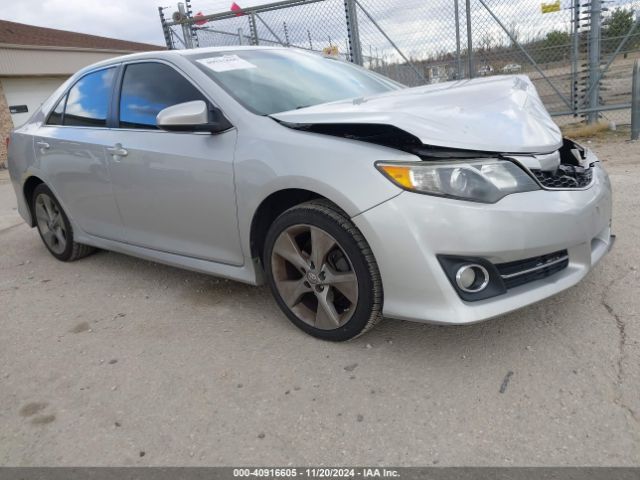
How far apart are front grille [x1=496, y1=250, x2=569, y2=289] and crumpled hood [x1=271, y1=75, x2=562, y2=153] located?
1.62 ft

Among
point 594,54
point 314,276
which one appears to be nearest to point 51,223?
point 314,276

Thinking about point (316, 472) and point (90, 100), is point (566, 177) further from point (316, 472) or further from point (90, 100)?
point (90, 100)

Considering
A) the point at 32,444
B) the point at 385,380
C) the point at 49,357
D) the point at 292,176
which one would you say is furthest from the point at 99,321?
the point at 385,380

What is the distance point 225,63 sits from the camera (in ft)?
10.3

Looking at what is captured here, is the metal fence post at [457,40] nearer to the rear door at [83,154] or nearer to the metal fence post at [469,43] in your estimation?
the metal fence post at [469,43]

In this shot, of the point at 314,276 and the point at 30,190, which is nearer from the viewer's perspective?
the point at 314,276

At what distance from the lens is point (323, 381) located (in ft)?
7.82

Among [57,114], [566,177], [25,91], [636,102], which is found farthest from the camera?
[25,91]

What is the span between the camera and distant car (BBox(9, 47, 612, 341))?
219 centimetres

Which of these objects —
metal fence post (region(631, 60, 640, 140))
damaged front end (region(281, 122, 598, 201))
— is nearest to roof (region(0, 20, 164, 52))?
metal fence post (region(631, 60, 640, 140))

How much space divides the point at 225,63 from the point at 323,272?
1.48 meters

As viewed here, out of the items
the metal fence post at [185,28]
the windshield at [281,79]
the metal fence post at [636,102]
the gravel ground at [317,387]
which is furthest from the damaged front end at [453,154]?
the metal fence post at [185,28]

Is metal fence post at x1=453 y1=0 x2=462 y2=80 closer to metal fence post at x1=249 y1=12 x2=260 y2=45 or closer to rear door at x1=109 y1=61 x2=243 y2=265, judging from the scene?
metal fence post at x1=249 y1=12 x2=260 y2=45

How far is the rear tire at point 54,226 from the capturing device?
4258 millimetres
